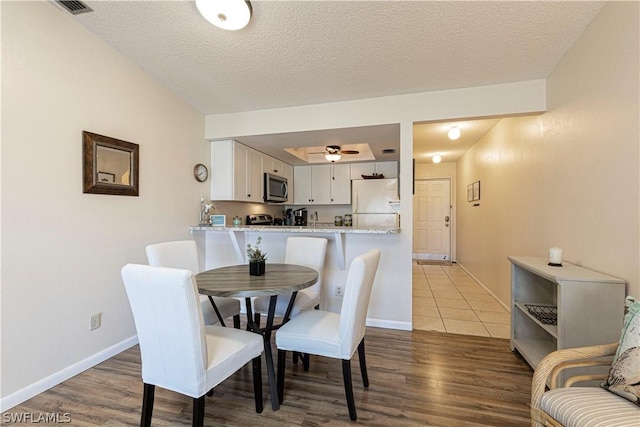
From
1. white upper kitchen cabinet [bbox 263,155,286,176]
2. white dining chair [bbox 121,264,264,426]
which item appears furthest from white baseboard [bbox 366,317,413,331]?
white upper kitchen cabinet [bbox 263,155,286,176]

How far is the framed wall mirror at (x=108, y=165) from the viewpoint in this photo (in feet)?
6.87

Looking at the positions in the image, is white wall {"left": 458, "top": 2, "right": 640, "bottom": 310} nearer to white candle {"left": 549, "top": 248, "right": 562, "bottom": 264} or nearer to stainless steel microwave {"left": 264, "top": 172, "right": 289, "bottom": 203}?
white candle {"left": 549, "top": 248, "right": 562, "bottom": 264}

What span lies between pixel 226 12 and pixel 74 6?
1086mm

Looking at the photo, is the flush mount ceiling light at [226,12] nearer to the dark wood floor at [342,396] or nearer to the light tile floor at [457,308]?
the dark wood floor at [342,396]

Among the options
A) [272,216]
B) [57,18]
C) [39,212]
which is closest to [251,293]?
[39,212]

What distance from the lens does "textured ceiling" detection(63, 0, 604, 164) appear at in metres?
1.75

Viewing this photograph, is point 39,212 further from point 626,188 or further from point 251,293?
point 626,188

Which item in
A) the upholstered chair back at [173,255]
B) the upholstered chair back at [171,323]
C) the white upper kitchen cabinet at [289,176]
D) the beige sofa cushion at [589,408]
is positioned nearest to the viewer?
the beige sofa cushion at [589,408]

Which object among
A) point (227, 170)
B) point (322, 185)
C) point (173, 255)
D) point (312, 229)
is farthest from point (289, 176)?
point (173, 255)

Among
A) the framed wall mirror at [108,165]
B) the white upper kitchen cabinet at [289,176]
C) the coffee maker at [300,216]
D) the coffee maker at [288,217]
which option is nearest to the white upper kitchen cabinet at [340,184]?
the coffee maker at [300,216]

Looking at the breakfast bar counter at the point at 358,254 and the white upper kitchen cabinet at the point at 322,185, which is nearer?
the breakfast bar counter at the point at 358,254

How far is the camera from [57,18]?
1.91 metres

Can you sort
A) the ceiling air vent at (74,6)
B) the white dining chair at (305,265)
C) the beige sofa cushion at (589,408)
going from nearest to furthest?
the beige sofa cushion at (589,408) → the ceiling air vent at (74,6) → the white dining chair at (305,265)

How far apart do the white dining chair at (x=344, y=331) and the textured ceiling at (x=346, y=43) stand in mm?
1516
